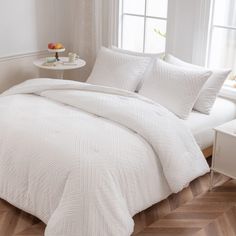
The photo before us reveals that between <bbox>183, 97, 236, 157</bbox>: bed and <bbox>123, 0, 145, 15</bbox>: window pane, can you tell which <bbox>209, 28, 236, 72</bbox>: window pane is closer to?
<bbox>183, 97, 236, 157</bbox>: bed

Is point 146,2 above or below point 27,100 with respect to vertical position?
above

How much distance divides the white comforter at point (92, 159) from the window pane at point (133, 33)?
1181 millimetres

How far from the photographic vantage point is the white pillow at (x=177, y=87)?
344cm

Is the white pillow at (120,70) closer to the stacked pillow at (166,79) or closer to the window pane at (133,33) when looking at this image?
the stacked pillow at (166,79)

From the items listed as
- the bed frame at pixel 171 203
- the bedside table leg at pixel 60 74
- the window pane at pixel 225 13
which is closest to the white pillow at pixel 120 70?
the bedside table leg at pixel 60 74

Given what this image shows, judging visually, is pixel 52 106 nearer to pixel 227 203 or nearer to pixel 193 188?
pixel 193 188

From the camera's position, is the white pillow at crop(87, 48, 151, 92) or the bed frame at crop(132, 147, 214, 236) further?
the white pillow at crop(87, 48, 151, 92)

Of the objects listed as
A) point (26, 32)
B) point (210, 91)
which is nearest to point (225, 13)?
point (210, 91)

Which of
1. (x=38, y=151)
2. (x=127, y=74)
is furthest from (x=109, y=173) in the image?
(x=127, y=74)

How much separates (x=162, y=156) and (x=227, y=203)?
26.4 inches

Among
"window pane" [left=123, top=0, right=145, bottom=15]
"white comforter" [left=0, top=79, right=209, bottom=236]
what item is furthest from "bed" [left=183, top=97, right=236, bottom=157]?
"window pane" [left=123, top=0, right=145, bottom=15]

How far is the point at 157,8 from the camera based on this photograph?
4.27m

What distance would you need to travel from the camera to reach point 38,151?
284 centimetres

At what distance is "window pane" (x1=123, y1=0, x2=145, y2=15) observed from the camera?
14.4ft
